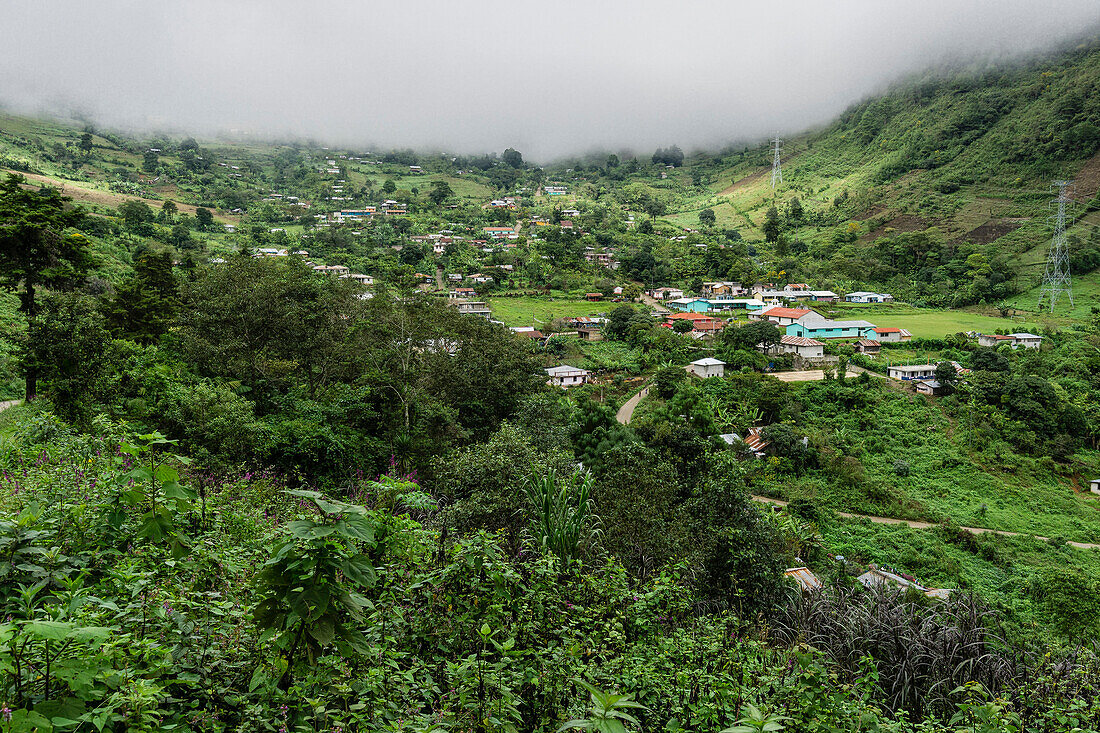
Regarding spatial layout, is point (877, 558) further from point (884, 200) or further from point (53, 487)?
point (884, 200)

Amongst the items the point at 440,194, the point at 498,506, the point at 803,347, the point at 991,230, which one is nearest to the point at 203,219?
the point at 440,194

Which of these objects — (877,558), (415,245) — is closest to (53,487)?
(877,558)

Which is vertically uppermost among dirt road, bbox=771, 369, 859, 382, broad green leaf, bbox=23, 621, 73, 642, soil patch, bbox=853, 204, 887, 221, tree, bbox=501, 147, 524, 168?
tree, bbox=501, 147, 524, 168

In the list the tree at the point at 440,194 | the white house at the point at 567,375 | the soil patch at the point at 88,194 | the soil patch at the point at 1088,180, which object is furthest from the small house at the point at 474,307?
the soil patch at the point at 1088,180

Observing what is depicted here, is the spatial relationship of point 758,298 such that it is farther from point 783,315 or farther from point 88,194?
point 88,194

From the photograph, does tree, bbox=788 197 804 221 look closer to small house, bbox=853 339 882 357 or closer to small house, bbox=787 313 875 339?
small house, bbox=787 313 875 339

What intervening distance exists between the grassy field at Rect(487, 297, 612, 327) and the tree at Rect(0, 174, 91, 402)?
2285 centimetres

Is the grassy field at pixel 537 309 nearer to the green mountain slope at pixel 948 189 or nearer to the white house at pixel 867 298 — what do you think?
the white house at pixel 867 298

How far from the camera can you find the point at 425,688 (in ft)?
6.74

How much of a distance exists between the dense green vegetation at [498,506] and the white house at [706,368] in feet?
3.15

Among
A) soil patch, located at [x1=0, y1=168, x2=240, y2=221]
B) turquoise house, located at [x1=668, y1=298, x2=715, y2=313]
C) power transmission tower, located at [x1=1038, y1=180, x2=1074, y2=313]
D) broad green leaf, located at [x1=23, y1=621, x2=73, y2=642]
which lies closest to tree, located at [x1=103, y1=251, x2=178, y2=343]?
broad green leaf, located at [x1=23, y1=621, x2=73, y2=642]

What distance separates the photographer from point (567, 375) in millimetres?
26438

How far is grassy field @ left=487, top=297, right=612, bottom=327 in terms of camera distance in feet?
110

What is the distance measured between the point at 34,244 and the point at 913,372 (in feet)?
97.9
